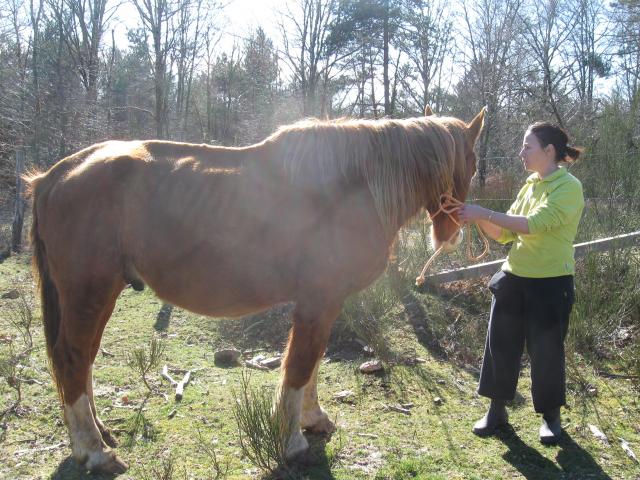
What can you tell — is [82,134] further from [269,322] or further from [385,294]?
[385,294]

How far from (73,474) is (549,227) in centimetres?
324

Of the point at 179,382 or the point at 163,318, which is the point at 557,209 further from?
the point at 163,318

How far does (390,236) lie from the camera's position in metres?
3.09

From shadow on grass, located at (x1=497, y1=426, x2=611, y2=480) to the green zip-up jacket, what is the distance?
1153 mm

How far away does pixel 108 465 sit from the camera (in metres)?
2.84

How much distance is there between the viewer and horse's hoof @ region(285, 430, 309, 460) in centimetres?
292

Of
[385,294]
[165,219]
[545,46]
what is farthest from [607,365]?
[545,46]

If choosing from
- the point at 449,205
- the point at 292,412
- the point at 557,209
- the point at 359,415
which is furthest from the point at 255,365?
the point at 557,209

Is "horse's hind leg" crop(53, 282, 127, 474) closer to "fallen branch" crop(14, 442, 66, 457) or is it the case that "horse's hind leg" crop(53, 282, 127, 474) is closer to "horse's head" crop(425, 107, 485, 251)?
"fallen branch" crop(14, 442, 66, 457)

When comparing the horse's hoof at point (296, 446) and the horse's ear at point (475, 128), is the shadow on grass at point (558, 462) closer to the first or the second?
the horse's hoof at point (296, 446)

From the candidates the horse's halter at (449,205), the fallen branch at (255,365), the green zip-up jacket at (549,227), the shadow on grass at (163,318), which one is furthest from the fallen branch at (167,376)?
the green zip-up jacket at (549,227)

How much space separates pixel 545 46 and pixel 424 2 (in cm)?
538

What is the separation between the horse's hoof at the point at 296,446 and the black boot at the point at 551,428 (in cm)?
160

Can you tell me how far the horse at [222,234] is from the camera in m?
2.86
